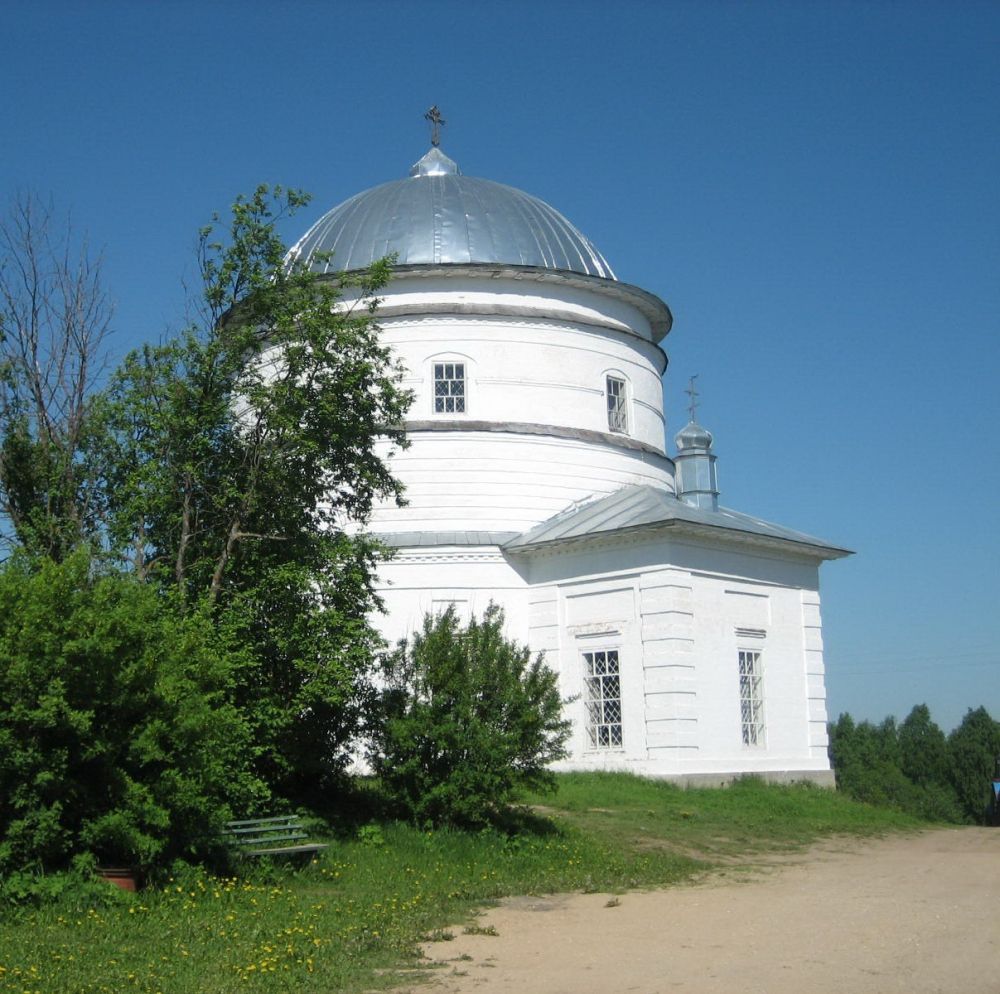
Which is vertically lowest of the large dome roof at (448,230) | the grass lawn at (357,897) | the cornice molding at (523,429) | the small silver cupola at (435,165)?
the grass lawn at (357,897)

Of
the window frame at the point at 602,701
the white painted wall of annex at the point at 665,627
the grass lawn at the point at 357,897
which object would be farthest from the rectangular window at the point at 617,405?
the grass lawn at the point at 357,897

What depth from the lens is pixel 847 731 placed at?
6166 cm

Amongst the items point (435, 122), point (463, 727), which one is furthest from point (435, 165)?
point (463, 727)

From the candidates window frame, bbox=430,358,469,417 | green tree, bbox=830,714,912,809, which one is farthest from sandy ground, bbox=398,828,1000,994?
green tree, bbox=830,714,912,809

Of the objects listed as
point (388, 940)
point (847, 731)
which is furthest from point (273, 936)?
point (847, 731)

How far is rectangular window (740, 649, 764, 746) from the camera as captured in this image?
21188 mm

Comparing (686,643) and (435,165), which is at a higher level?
(435,165)

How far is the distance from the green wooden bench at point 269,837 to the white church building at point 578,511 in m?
8.10

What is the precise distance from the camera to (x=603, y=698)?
20828mm

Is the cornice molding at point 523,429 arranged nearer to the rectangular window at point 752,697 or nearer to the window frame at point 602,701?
the window frame at point 602,701

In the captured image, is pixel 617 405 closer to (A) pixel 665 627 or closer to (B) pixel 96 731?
(A) pixel 665 627

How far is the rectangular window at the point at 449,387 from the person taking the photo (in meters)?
23.8

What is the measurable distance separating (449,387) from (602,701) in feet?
22.5

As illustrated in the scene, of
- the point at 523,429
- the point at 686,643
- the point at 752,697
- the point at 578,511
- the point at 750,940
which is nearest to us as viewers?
the point at 750,940
